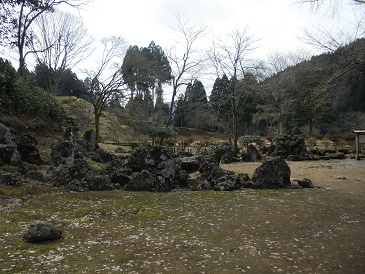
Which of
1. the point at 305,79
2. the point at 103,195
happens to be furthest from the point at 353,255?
the point at 305,79

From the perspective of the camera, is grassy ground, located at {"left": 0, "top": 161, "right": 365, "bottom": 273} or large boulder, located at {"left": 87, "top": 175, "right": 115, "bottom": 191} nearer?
grassy ground, located at {"left": 0, "top": 161, "right": 365, "bottom": 273}

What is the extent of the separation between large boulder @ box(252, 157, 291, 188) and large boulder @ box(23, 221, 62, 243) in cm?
525

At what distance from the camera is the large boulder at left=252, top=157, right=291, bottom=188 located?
7.29 meters

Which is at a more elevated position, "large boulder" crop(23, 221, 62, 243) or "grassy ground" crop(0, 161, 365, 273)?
"large boulder" crop(23, 221, 62, 243)

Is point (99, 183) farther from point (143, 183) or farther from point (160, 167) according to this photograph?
point (160, 167)

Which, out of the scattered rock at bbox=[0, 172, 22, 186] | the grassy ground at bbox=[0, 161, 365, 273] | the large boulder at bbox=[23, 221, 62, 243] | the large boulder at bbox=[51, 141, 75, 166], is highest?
the large boulder at bbox=[51, 141, 75, 166]

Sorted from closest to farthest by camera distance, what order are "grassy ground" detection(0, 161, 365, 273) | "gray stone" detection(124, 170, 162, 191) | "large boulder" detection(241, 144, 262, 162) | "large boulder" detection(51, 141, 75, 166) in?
"grassy ground" detection(0, 161, 365, 273) → "gray stone" detection(124, 170, 162, 191) → "large boulder" detection(51, 141, 75, 166) → "large boulder" detection(241, 144, 262, 162)

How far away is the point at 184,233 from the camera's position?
3723mm

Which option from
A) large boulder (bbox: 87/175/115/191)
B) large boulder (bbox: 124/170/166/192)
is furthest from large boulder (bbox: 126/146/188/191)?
large boulder (bbox: 87/175/115/191)

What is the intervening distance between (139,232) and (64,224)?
112cm

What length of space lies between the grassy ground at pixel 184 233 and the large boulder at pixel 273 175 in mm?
1147

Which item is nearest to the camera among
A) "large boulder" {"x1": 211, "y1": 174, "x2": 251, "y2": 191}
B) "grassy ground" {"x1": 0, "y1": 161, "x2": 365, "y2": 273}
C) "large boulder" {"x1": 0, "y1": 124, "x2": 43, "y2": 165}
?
"grassy ground" {"x1": 0, "y1": 161, "x2": 365, "y2": 273}

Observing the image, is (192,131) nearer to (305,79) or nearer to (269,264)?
(305,79)

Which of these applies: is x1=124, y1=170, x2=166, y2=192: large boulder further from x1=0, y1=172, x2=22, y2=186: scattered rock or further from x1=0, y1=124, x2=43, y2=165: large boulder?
x1=0, y1=124, x2=43, y2=165: large boulder
